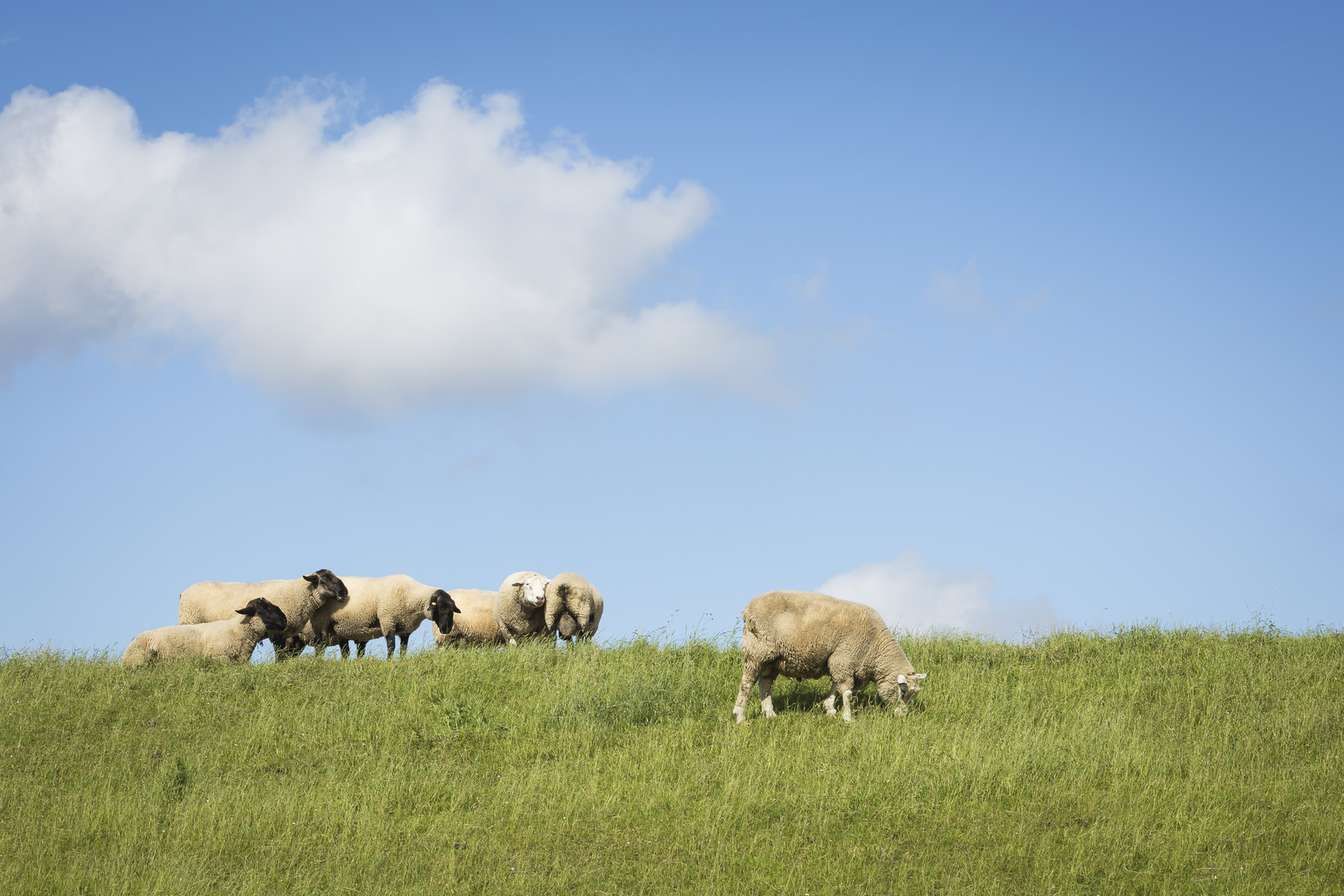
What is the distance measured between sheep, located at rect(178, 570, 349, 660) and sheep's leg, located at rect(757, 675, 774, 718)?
1212 centimetres

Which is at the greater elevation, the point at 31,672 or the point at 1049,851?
the point at 31,672

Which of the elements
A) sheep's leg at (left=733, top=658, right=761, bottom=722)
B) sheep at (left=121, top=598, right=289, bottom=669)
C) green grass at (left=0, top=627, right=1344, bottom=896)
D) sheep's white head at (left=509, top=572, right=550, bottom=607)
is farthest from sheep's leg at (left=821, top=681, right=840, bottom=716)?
sheep at (left=121, top=598, right=289, bottom=669)

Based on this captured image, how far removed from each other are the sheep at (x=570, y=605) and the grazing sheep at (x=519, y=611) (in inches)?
10.6

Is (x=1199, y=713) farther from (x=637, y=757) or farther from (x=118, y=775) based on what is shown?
Answer: (x=118, y=775)

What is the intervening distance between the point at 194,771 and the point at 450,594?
1076 centimetres

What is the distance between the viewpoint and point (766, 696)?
14742 millimetres

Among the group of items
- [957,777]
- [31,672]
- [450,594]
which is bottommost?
[957,777]

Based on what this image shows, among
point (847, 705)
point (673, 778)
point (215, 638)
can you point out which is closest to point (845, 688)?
point (847, 705)

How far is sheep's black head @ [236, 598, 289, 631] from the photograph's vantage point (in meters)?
20.7

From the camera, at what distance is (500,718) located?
1509cm

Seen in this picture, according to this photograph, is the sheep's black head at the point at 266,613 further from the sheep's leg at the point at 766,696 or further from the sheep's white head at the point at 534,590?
the sheep's leg at the point at 766,696

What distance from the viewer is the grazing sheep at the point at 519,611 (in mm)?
21941

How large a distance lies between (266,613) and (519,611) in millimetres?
5348

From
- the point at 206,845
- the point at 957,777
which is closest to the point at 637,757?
the point at 957,777
